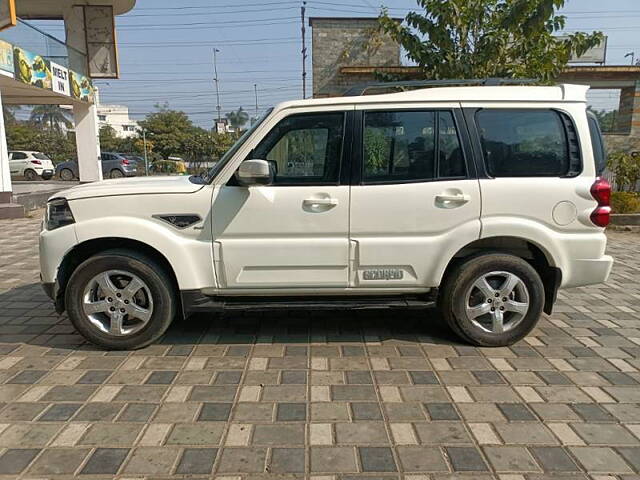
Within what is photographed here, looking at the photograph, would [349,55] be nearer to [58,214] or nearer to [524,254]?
[524,254]

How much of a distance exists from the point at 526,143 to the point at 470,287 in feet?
4.02

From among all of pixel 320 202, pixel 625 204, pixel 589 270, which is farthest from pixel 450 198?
pixel 625 204

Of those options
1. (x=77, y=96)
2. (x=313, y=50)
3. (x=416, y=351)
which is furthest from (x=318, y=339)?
(x=77, y=96)

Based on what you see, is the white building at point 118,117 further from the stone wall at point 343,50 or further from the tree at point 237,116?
the stone wall at point 343,50

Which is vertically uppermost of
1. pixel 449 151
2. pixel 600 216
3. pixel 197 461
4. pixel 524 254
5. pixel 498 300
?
pixel 449 151

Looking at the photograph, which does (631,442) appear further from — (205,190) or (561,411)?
(205,190)

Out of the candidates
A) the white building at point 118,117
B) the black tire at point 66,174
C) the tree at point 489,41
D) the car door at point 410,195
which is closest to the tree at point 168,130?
the black tire at point 66,174

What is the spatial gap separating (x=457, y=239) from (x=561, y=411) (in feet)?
4.54

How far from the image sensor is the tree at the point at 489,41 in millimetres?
7668

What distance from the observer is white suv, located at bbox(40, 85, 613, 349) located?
3.60 metres

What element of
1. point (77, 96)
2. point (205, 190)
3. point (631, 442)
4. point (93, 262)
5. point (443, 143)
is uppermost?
point (77, 96)

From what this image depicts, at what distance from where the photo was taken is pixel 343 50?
1356cm

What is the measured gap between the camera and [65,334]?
13.5ft

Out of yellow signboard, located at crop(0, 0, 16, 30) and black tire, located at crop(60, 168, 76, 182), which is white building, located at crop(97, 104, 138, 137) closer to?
black tire, located at crop(60, 168, 76, 182)
